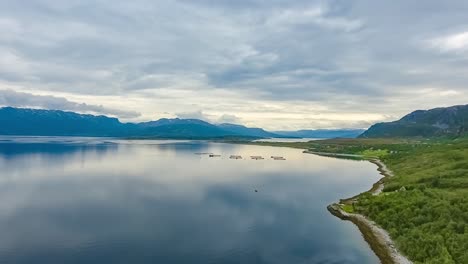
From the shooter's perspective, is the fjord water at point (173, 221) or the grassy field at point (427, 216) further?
the fjord water at point (173, 221)

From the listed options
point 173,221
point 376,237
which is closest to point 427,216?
Result: point 376,237

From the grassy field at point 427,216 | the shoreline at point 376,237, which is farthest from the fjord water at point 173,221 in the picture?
the grassy field at point 427,216

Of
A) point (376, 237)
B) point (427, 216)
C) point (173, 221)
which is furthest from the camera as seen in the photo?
point (173, 221)

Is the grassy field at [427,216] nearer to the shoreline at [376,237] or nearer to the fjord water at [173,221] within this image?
the shoreline at [376,237]

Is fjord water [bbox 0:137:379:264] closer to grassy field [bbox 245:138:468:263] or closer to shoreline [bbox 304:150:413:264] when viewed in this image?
shoreline [bbox 304:150:413:264]

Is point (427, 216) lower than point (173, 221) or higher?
higher

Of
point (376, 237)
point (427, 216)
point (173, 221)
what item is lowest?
point (173, 221)

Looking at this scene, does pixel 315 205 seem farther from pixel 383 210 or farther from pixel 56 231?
pixel 56 231

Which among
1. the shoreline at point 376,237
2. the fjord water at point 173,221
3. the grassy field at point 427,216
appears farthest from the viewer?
the fjord water at point 173,221

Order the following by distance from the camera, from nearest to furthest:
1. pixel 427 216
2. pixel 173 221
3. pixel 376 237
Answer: pixel 427 216 → pixel 376 237 → pixel 173 221

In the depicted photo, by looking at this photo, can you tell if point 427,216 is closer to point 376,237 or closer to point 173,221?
point 376,237

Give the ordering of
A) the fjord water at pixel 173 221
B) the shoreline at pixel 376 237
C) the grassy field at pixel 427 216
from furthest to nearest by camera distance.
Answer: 1. the fjord water at pixel 173 221
2. the shoreline at pixel 376 237
3. the grassy field at pixel 427 216
